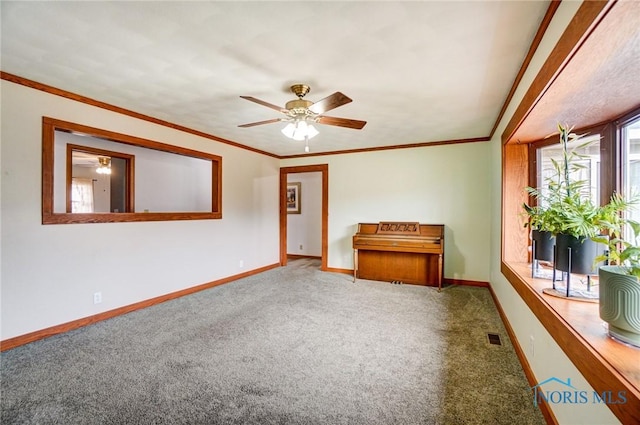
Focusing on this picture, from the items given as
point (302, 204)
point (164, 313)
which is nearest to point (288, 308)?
point (164, 313)

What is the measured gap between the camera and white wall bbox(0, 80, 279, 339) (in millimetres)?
2434

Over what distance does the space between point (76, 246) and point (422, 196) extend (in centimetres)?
456

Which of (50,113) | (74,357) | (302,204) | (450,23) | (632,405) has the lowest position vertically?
(74,357)

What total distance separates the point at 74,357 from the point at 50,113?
7.09 ft

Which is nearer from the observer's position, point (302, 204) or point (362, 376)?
point (362, 376)

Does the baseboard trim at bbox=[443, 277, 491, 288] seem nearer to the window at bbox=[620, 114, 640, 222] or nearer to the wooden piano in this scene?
the wooden piano

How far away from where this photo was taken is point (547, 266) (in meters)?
2.62

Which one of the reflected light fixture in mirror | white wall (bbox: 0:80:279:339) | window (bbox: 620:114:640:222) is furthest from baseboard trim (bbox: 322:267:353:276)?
the reflected light fixture in mirror

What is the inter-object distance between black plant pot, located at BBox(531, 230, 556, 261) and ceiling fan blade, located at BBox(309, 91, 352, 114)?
1757 millimetres

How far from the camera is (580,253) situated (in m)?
1.62

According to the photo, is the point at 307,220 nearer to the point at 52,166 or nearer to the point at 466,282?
the point at 466,282

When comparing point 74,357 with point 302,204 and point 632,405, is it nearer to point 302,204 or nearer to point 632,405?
point 632,405

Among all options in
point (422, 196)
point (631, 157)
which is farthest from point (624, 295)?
point (422, 196)

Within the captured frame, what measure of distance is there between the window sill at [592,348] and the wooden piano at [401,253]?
7.67 feet
